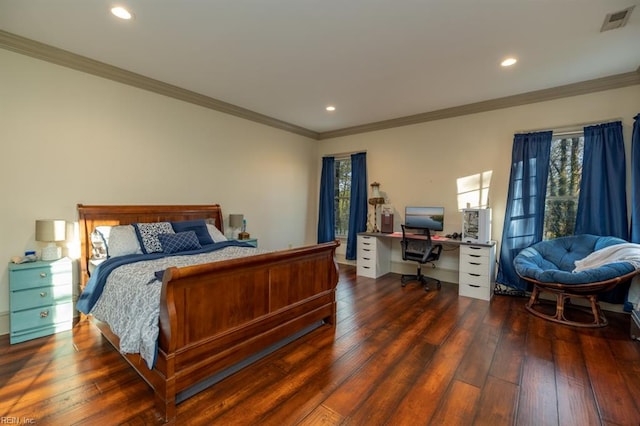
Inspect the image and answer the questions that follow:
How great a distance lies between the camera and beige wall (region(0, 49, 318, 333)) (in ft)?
9.25

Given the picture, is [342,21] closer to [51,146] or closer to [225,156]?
[225,156]

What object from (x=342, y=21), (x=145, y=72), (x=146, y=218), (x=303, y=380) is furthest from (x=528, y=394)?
(x=145, y=72)

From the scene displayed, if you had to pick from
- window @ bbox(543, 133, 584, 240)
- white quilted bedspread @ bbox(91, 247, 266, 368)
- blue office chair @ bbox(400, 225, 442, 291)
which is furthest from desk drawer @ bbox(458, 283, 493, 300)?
white quilted bedspread @ bbox(91, 247, 266, 368)

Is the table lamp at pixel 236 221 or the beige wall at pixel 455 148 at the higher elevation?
the beige wall at pixel 455 148

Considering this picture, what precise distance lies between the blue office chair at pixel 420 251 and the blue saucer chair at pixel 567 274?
1.07 m

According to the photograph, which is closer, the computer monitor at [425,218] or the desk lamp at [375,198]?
the computer monitor at [425,218]

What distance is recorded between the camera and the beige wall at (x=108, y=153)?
9.25 feet

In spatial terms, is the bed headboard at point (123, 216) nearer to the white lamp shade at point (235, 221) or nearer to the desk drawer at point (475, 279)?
the white lamp shade at point (235, 221)

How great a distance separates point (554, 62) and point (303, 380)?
4087 mm

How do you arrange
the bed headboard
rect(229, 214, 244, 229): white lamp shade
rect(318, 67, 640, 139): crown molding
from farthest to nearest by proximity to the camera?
rect(229, 214, 244, 229): white lamp shade
rect(318, 67, 640, 139): crown molding
the bed headboard

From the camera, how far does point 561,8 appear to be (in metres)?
2.28

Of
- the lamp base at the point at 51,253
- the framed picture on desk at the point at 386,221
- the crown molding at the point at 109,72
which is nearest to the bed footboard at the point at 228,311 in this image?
the lamp base at the point at 51,253

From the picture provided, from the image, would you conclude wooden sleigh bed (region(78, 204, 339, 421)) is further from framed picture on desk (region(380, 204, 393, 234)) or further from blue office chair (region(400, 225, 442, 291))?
framed picture on desk (region(380, 204, 393, 234))

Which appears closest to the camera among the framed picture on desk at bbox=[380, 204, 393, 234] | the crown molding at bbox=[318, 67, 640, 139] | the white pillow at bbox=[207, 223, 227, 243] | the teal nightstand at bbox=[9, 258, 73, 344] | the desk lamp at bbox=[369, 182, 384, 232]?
the teal nightstand at bbox=[9, 258, 73, 344]
